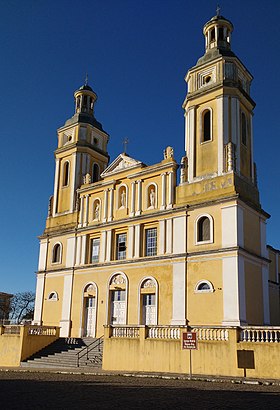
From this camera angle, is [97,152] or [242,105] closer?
[242,105]

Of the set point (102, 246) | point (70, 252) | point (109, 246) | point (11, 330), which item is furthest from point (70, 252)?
point (11, 330)

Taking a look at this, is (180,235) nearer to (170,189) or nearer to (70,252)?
(170,189)

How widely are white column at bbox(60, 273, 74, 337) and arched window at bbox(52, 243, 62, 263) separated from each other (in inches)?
77.7

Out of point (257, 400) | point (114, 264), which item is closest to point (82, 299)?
point (114, 264)

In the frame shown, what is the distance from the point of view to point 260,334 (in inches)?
750

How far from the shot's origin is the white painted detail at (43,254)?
113 feet

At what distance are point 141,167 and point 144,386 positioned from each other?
1757 centimetres

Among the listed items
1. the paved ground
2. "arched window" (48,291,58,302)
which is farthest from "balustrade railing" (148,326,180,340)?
"arched window" (48,291,58,302)

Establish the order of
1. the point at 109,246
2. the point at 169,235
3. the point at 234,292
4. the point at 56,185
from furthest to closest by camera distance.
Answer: the point at 56,185
the point at 109,246
the point at 169,235
the point at 234,292

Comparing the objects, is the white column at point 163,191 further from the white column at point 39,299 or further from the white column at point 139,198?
the white column at point 39,299

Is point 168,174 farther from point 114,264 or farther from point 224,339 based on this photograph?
point 224,339

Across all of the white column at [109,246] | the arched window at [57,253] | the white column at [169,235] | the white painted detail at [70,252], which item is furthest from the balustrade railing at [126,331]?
the arched window at [57,253]

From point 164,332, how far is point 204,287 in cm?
423

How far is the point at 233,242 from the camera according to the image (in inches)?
948
